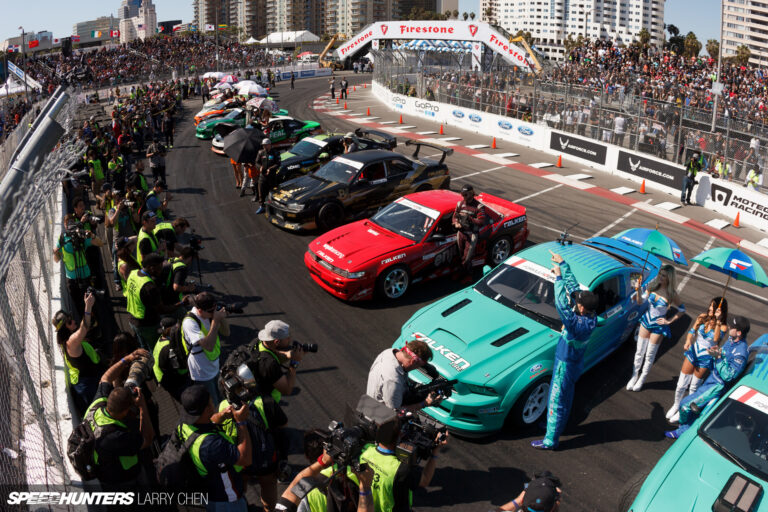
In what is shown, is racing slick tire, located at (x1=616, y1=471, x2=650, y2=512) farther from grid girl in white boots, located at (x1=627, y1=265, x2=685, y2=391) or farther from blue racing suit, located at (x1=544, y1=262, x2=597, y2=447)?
grid girl in white boots, located at (x1=627, y1=265, x2=685, y2=391)

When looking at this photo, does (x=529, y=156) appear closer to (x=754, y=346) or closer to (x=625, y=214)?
(x=625, y=214)

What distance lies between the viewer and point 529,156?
73.8 feet

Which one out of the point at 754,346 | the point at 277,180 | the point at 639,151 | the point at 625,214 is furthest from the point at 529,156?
the point at 754,346

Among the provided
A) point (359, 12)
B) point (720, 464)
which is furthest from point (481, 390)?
point (359, 12)

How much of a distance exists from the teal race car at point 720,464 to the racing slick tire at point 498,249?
17.9ft

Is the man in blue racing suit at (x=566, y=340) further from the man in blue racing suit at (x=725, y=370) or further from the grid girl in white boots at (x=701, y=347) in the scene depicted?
the grid girl in white boots at (x=701, y=347)

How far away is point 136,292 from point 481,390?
4130 mm

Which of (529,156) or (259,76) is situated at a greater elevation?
(259,76)

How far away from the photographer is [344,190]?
12727 millimetres

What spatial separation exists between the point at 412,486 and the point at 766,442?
3.18m

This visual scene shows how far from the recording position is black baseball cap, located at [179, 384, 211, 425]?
412 cm

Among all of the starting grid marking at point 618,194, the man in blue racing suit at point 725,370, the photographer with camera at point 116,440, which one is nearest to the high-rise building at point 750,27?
the starting grid marking at point 618,194

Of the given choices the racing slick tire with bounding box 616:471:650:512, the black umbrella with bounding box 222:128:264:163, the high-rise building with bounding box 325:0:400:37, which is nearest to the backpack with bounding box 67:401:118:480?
the racing slick tire with bounding box 616:471:650:512

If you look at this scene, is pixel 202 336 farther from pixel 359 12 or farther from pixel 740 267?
pixel 359 12
